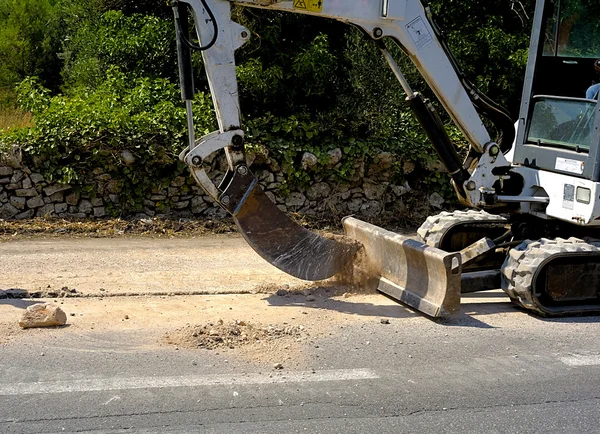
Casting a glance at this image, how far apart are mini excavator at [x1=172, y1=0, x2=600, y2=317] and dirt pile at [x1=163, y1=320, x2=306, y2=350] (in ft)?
3.45

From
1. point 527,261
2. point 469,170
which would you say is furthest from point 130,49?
point 527,261

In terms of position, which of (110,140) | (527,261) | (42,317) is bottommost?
(42,317)

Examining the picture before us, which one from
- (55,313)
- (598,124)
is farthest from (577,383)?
(55,313)

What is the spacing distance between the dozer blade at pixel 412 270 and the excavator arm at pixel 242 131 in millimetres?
147

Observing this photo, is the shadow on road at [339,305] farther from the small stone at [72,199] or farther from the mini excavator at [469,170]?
the small stone at [72,199]

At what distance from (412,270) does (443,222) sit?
4.24 ft

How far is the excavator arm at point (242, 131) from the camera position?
731 cm

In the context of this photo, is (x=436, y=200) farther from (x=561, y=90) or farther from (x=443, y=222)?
(x=561, y=90)

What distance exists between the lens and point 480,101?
321 inches

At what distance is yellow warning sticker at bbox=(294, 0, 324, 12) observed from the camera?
728 centimetres

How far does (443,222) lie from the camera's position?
888 centimetres

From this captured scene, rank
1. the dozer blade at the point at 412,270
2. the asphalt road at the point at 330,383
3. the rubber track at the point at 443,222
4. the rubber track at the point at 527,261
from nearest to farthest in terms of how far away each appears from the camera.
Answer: the asphalt road at the point at 330,383 → the dozer blade at the point at 412,270 → the rubber track at the point at 527,261 → the rubber track at the point at 443,222

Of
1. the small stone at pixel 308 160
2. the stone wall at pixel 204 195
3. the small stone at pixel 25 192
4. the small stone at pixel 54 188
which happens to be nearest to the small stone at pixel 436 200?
the stone wall at pixel 204 195

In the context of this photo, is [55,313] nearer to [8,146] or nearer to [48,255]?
[48,255]
